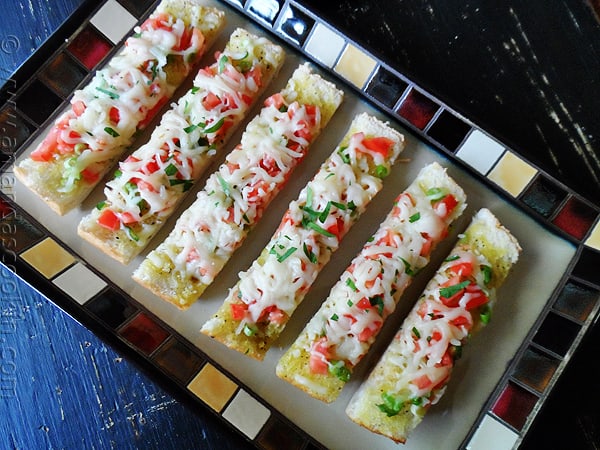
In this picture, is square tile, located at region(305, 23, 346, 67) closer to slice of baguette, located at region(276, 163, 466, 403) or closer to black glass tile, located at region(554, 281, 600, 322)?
slice of baguette, located at region(276, 163, 466, 403)

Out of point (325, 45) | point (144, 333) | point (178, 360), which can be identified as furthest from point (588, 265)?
point (144, 333)

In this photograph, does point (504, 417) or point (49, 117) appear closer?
point (504, 417)

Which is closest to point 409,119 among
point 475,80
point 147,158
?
point 475,80

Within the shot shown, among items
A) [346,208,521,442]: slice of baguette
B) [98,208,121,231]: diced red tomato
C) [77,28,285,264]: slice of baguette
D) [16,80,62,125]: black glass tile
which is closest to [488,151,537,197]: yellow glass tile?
[346,208,521,442]: slice of baguette

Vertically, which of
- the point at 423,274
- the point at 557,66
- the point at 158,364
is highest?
the point at 557,66

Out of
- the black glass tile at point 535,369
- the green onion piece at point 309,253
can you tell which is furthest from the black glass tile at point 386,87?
the black glass tile at point 535,369

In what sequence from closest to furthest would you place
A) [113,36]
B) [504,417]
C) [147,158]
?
[504,417], [147,158], [113,36]

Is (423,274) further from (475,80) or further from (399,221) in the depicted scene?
(475,80)
